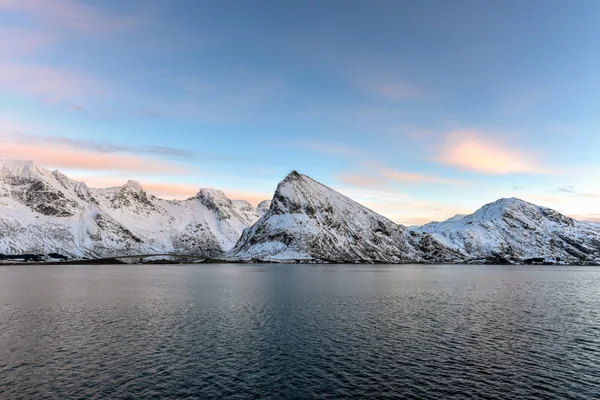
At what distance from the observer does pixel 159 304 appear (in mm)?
101000

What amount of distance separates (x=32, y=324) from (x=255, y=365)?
162 ft

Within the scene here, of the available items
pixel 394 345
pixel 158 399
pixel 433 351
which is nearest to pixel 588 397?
pixel 433 351

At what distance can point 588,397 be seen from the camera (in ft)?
129

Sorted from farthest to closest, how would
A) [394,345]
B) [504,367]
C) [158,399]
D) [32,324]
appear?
[32,324]
[394,345]
[504,367]
[158,399]

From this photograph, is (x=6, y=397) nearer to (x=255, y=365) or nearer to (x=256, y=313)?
(x=255, y=365)

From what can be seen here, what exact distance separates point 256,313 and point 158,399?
49.7 meters

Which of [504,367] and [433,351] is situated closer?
[504,367]

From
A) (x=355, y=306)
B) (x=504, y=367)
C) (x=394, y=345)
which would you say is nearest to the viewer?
(x=504, y=367)

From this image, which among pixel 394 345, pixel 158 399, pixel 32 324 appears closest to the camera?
pixel 158 399

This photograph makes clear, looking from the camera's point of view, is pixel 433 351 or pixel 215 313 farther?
pixel 215 313

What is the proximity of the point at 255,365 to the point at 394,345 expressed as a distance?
21.7 metres

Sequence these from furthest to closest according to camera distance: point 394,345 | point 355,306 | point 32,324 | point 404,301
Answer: point 404,301 → point 355,306 → point 32,324 → point 394,345

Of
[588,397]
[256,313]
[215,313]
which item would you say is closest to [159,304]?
[215,313]

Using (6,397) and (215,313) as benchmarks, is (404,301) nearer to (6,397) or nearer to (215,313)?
(215,313)
